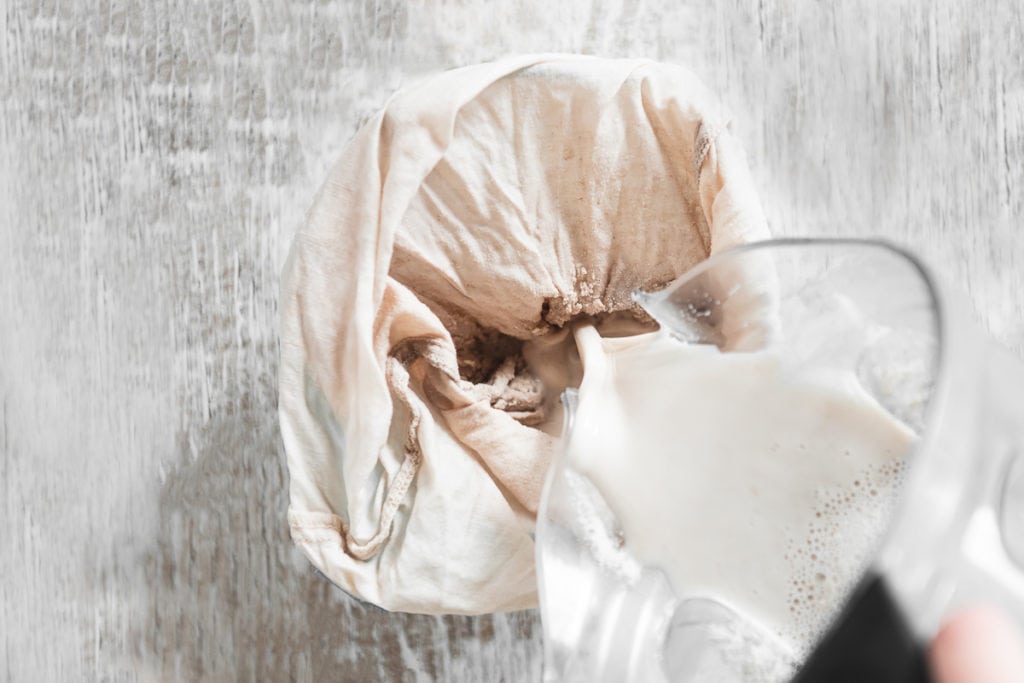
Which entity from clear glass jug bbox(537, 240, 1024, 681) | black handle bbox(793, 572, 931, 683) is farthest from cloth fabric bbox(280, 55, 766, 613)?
black handle bbox(793, 572, 931, 683)

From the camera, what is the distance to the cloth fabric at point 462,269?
0.45m

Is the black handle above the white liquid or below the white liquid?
above

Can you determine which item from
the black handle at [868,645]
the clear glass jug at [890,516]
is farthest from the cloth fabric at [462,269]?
the black handle at [868,645]

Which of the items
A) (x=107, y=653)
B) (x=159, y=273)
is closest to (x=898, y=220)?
(x=159, y=273)

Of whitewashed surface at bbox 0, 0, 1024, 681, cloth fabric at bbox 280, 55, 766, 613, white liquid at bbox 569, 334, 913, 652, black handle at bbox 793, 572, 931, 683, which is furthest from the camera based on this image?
whitewashed surface at bbox 0, 0, 1024, 681

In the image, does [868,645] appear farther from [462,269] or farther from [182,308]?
[182,308]

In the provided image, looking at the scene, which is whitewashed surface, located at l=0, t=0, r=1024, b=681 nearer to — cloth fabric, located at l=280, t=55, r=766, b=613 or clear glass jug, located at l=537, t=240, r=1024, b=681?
cloth fabric, located at l=280, t=55, r=766, b=613

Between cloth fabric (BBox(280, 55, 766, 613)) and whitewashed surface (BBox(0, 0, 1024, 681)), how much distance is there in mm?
166

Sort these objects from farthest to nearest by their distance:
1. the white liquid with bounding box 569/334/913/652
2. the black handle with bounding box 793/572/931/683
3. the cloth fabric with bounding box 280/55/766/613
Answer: the cloth fabric with bounding box 280/55/766/613 → the white liquid with bounding box 569/334/913/652 → the black handle with bounding box 793/572/931/683

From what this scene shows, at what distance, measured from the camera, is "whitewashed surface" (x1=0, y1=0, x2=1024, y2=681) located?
2.02 feet

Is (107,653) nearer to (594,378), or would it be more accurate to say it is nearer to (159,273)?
(159,273)

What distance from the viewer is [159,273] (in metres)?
0.62

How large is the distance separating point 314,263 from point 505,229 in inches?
4.3

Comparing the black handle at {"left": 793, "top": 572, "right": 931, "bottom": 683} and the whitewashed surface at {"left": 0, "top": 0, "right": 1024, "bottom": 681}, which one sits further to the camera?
the whitewashed surface at {"left": 0, "top": 0, "right": 1024, "bottom": 681}
